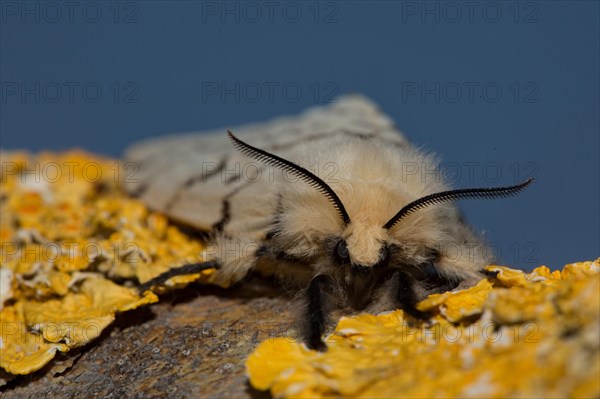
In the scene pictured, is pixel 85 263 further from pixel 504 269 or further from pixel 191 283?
pixel 504 269

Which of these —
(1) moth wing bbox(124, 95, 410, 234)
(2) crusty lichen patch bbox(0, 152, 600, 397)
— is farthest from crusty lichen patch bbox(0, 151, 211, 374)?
(1) moth wing bbox(124, 95, 410, 234)

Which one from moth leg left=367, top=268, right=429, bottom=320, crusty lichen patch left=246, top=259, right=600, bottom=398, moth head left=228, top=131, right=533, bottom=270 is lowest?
crusty lichen patch left=246, top=259, right=600, bottom=398

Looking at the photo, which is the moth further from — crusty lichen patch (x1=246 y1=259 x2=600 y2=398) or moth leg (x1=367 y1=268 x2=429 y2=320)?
crusty lichen patch (x1=246 y1=259 x2=600 y2=398)

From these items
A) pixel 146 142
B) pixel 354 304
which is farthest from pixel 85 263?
A: pixel 146 142

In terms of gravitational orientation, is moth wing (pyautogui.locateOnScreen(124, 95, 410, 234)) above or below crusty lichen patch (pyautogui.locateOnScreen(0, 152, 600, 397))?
above

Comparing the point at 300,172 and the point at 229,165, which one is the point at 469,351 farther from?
the point at 229,165

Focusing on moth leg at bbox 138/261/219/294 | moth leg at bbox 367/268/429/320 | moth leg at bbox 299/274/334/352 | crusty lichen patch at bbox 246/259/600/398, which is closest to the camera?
crusty lichen patch at bbox 246/259/600/398

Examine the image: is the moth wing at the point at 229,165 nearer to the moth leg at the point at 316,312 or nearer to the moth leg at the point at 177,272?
the moth leg at the point at 177,272
